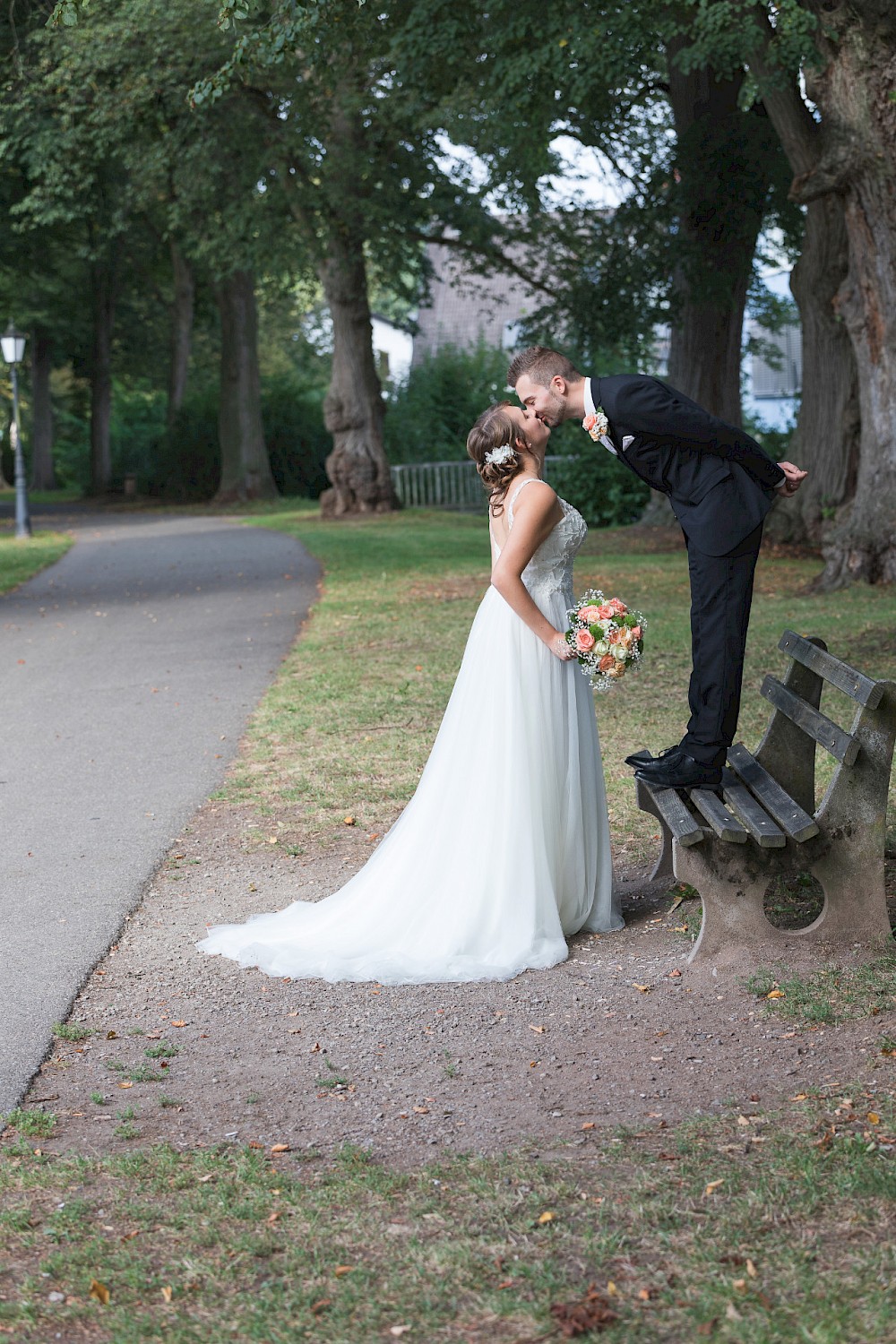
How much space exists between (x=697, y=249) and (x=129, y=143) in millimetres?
14045

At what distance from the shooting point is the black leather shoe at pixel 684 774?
5254mm

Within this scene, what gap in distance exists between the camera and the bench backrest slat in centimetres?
466

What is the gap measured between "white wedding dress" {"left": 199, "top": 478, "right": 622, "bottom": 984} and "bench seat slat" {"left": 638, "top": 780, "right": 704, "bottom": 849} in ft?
1.02

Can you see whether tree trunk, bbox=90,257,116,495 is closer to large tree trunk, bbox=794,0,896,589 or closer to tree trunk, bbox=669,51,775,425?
tree trunk, bbox=669,51,775,425

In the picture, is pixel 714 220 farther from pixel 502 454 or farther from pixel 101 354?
pixel 101 354

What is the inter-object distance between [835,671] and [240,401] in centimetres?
3371

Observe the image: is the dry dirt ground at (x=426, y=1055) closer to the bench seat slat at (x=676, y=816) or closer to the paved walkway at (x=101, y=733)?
the paved walkway at (x=101, y=733)

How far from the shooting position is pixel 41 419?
55.5 meters

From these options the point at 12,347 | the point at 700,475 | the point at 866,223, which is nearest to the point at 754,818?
the point at 700,475

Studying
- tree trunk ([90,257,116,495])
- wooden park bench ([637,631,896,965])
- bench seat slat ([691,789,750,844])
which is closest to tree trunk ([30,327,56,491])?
tree trunk ([90,257,116,495])

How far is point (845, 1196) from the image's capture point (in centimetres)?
329

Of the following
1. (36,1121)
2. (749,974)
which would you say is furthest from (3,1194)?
(749,974)

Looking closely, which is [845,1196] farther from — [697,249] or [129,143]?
[129,143]

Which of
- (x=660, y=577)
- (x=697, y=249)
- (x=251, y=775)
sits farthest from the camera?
(x=697, y=249)
